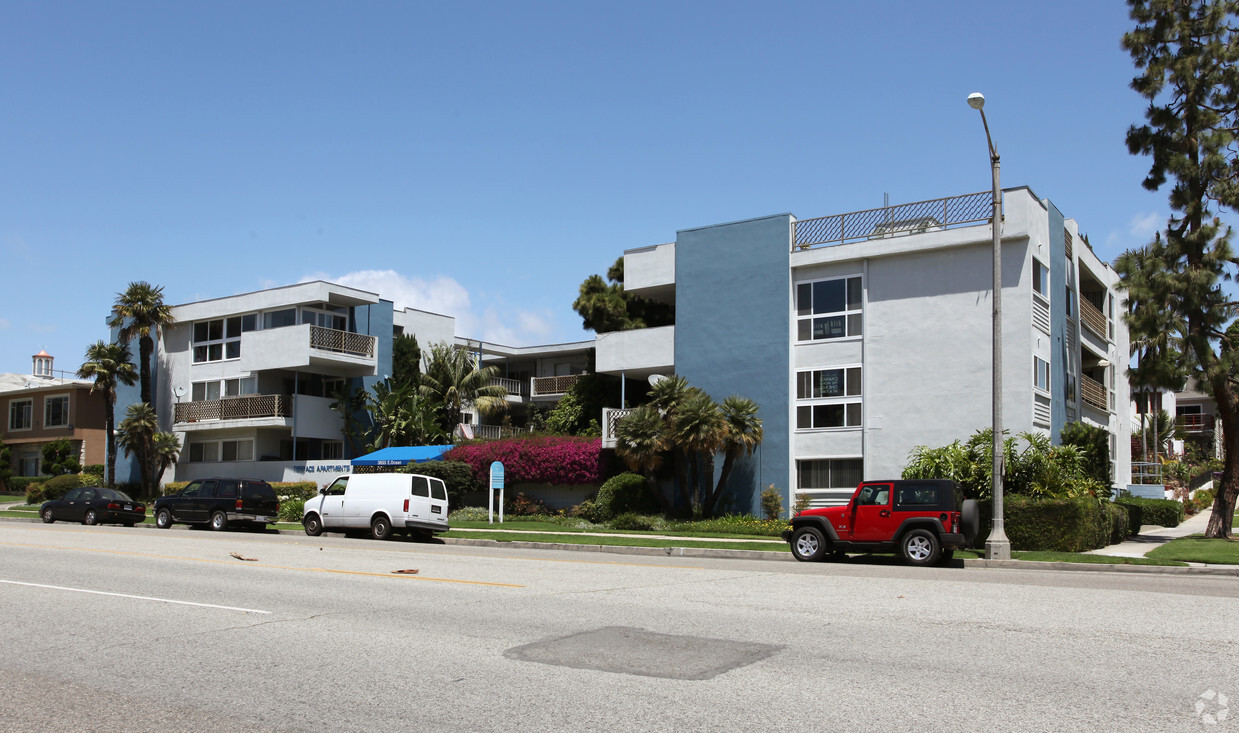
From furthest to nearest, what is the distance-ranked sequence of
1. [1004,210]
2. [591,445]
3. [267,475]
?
[267,475]
[591,445]
[1004,210]

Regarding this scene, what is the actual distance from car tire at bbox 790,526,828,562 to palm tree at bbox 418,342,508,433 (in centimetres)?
2753

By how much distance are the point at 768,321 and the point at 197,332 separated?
2909 centimetres

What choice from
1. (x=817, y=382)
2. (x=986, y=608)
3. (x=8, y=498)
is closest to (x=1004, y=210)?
(x=817, y=382)

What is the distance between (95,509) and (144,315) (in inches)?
643

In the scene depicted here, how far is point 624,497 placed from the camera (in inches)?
1275

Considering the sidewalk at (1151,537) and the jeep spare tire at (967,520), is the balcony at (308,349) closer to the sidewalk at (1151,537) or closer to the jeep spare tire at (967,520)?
the jeep spare tire at (967,520)

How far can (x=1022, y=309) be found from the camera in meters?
28.5

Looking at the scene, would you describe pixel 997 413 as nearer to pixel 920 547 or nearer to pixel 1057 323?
pixel 920 547

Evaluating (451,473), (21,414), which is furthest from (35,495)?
(451,473)

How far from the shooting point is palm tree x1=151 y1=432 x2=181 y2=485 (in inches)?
1775

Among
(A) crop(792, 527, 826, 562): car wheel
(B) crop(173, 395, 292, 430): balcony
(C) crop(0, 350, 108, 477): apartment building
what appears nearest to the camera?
(A) crop(792, 527, 826, 562): car wheel

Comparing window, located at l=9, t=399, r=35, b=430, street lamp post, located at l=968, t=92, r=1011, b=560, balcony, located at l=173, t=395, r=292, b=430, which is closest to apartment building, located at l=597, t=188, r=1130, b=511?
street lamp post, located at l=968, t=92, r=1011, b=560

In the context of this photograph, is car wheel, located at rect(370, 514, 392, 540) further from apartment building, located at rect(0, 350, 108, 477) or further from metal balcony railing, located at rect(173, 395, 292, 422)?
apartment building, located at rect(0, 350, 108, 477)

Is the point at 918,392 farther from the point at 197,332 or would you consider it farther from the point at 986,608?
the point at 197,332
